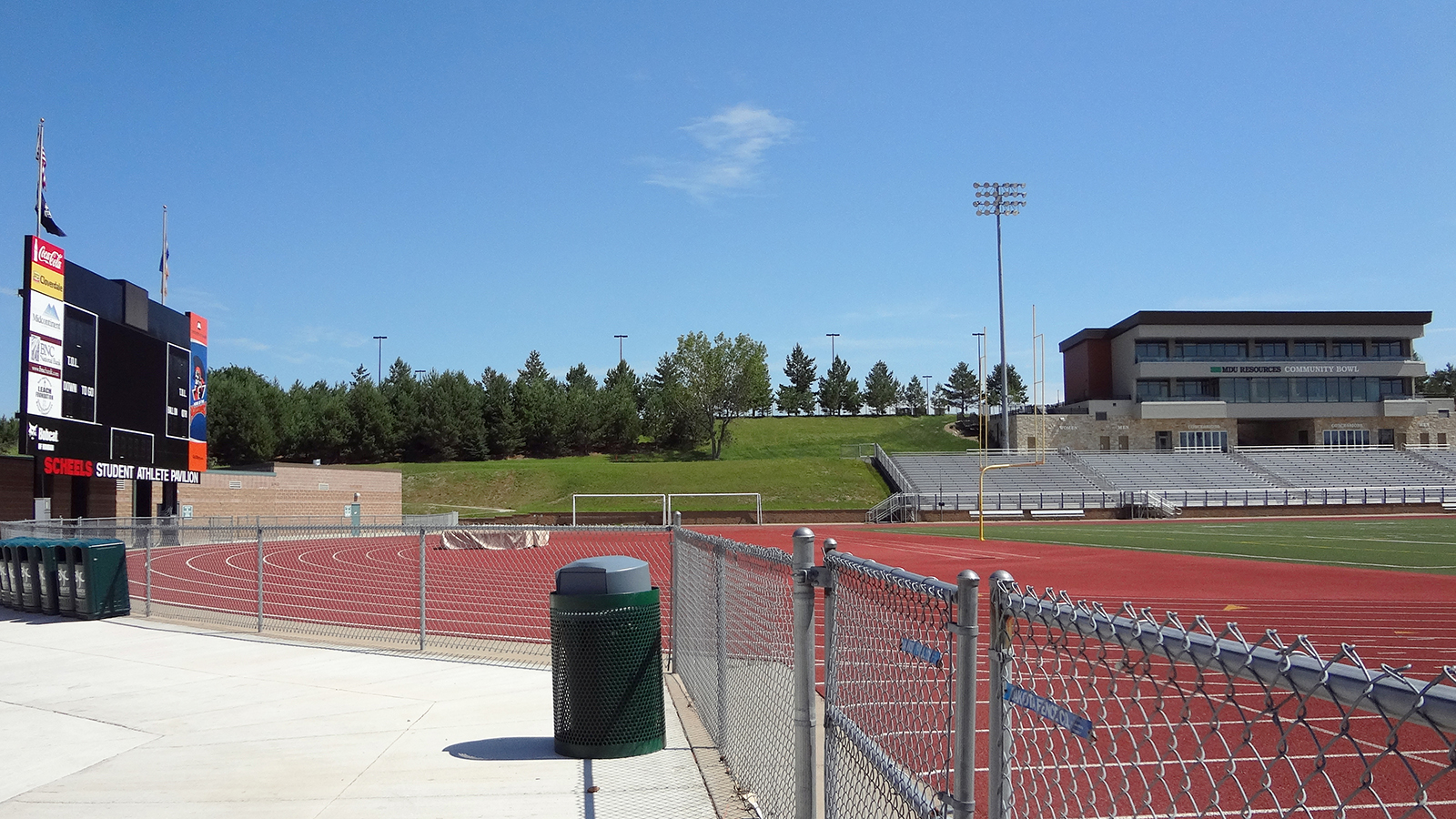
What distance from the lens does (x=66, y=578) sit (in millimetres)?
15477

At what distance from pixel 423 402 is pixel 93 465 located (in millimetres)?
64417

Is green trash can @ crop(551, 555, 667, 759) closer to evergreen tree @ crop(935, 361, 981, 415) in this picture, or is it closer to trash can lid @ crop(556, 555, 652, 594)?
trash can lid @ crop(556, 555, 652, 594)

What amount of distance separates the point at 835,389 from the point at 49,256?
336ft

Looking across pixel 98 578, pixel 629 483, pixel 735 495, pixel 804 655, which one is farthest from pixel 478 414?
pixel 804 655

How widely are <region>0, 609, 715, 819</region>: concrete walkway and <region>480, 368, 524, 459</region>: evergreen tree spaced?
278ft

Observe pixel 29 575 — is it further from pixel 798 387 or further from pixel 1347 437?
pixel 798 387

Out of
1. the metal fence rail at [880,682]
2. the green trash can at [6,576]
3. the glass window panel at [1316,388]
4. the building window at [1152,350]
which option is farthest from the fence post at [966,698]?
the glass window panel at [1316,388]

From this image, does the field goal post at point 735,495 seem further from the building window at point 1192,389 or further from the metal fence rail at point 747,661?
the metal fence rail at point 747,661

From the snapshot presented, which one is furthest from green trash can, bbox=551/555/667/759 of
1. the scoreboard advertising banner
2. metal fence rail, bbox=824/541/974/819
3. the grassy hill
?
the grassy hill

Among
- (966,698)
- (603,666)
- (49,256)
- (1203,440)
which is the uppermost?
(49,256)

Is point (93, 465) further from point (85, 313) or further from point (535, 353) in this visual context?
point (535, 353)

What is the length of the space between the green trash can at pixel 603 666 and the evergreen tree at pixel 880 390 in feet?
403

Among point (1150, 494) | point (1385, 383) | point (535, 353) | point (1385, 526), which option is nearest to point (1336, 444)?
point (1385, 383)

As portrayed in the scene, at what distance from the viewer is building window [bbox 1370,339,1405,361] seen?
7925cm
